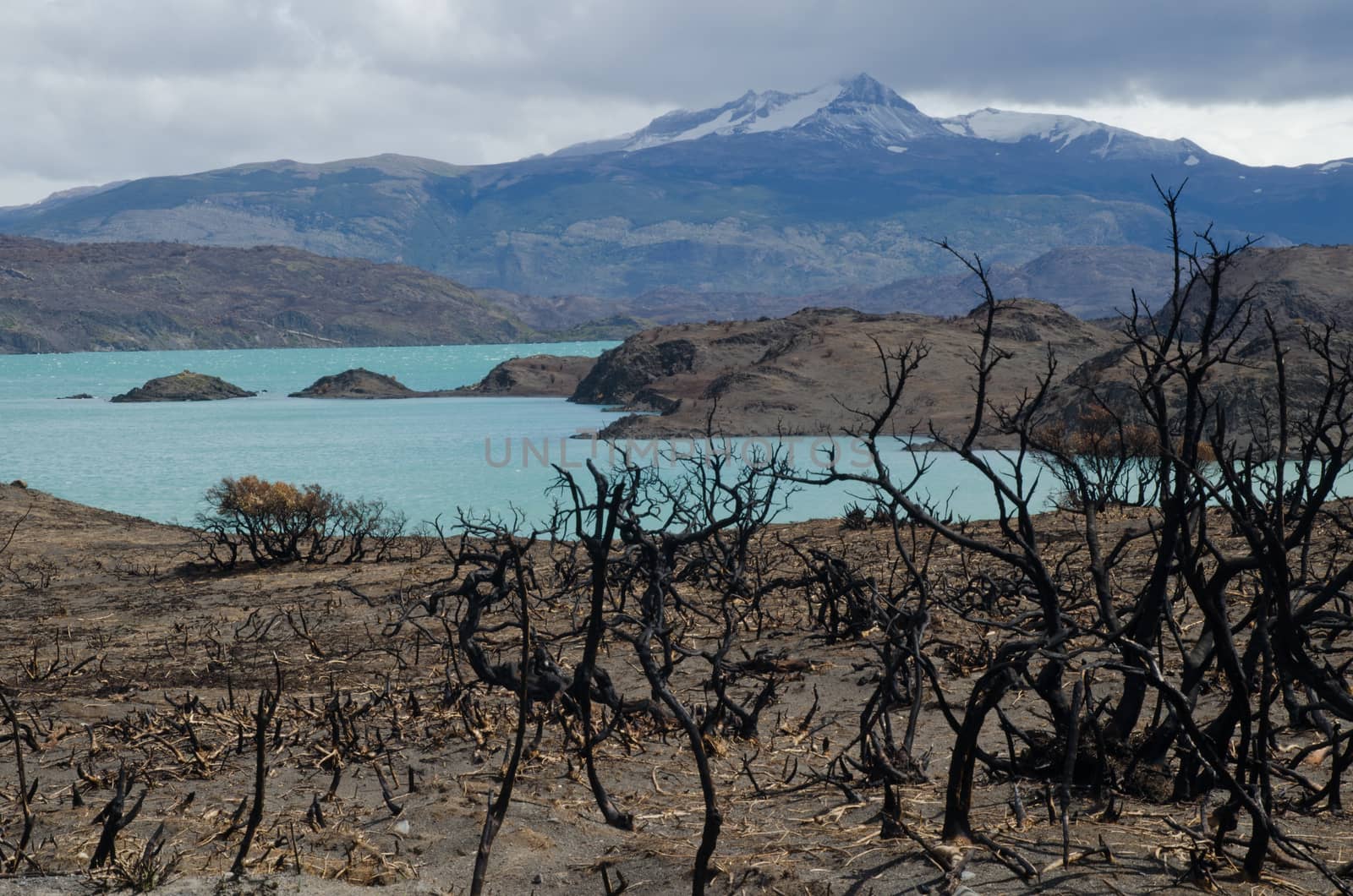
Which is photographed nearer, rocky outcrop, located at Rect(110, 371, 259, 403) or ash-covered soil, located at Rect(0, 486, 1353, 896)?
ash-covered soil, located at Rect(0, 486, 1353, 896)

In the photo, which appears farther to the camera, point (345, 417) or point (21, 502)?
point (345, 417)

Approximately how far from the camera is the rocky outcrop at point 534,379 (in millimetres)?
64875

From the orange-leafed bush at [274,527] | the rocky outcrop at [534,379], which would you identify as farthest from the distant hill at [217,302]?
the orange-leafed bush at [274,527]

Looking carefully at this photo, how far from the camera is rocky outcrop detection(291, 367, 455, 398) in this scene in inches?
2534

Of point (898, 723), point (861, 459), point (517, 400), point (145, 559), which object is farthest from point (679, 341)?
point (898, 723)

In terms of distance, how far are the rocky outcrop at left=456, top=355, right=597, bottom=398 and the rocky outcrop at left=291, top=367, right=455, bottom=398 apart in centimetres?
212

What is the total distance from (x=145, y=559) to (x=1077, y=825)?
1219 centimetres

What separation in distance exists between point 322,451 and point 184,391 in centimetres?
2905

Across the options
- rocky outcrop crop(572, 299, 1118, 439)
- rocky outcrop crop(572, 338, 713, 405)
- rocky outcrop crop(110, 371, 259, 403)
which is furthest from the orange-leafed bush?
rocky outcrop crop(110, 371, 259, 403)

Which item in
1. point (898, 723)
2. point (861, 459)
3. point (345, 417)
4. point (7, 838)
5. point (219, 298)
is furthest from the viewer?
point (219, 298)

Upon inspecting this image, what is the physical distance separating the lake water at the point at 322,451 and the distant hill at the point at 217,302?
7375cm

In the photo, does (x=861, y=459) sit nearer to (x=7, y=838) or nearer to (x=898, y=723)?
(x=898, y=723)

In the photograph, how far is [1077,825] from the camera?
336cm

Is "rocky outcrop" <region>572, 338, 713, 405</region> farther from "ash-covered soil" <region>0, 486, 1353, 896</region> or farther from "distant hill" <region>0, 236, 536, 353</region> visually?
"distant hill" <region>0, 236, 536, 353</region>
